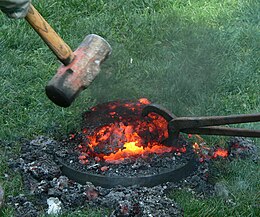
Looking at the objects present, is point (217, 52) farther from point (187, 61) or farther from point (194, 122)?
point (194, 122)

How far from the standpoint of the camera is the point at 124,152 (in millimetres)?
5328

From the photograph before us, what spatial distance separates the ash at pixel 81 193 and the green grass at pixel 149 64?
4.5 inches

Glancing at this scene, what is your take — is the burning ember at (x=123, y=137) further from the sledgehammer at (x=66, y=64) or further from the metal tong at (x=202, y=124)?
the sledgehammer at (x=66, y=64)

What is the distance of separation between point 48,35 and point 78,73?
31cm

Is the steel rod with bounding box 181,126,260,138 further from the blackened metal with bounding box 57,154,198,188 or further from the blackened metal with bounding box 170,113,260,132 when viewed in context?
the blackened metal with bounding box 57,154,198,188

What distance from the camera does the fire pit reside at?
5168 millimetres

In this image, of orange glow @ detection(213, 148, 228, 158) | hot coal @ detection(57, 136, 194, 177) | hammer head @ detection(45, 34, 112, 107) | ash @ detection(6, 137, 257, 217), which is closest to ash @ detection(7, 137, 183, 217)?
ash @ detection(6, 137, 257, 217)

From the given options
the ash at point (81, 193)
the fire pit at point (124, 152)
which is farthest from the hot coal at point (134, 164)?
the ash at point (81, 193)

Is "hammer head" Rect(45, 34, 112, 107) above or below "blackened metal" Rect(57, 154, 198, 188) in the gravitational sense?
above

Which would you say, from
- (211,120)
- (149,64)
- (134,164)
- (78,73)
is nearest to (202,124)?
(211,120)

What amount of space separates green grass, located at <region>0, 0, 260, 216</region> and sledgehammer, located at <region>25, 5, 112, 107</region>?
1.01 metres

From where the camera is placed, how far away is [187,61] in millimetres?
6453

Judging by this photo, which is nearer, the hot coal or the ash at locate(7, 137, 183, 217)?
the ash at locate(7, 137, 183, 217)

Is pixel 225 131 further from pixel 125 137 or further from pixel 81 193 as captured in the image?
pixel 81 193
